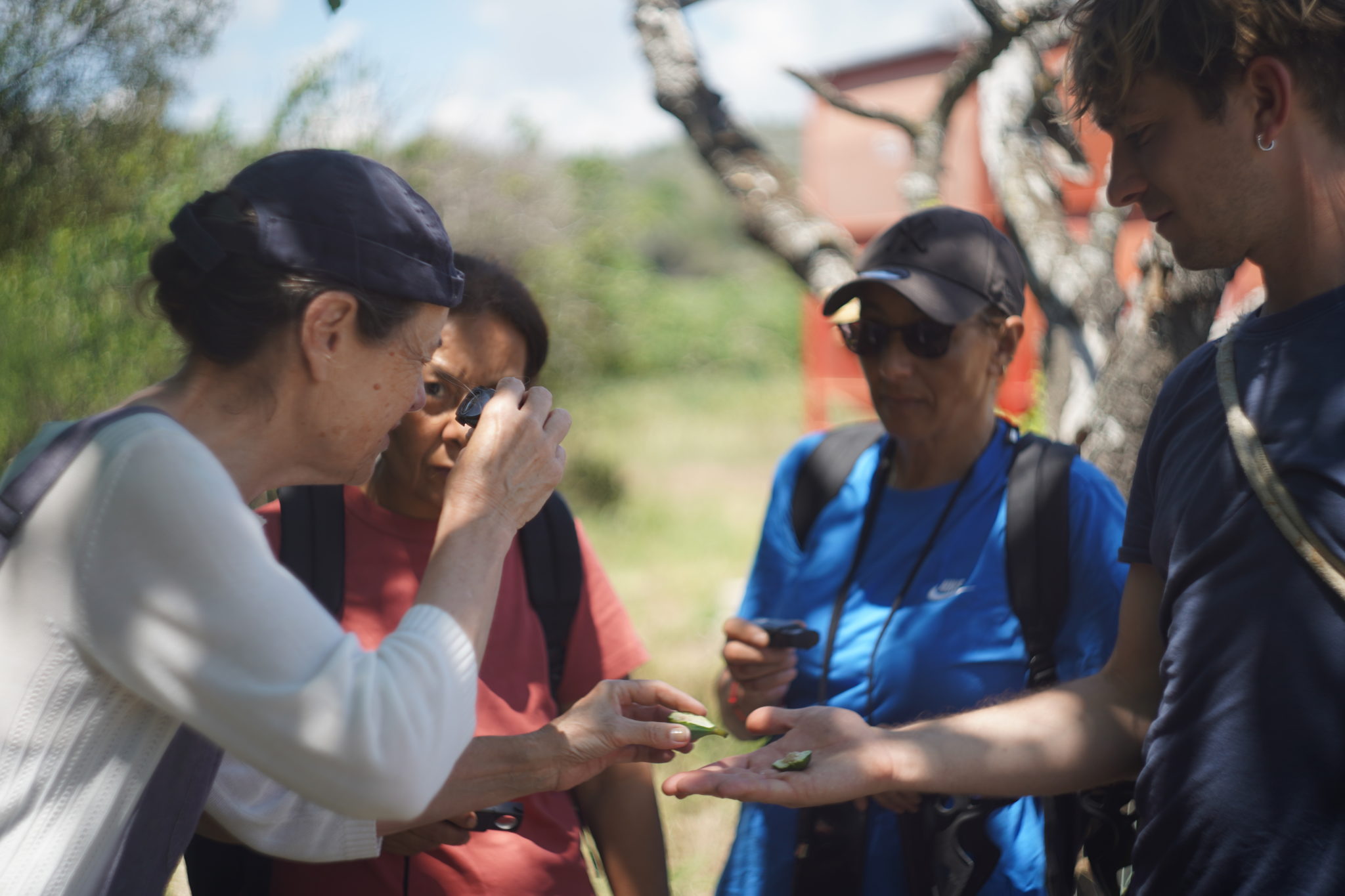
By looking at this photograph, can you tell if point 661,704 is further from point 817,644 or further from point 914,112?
point 914,112

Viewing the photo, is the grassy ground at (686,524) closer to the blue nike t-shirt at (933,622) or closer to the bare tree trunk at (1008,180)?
the blue nike t-shirt at (933,622)

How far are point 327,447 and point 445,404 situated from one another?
2.22 feet

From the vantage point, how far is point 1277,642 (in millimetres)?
1417

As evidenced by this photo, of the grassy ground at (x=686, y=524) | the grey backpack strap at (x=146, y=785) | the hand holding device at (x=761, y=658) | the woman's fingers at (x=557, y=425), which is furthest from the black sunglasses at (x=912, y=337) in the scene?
the grassy ground at (x=686, y=524)

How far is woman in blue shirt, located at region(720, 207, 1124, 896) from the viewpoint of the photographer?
85.4 inches

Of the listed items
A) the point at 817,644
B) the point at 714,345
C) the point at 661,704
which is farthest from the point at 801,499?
the point at 714,345

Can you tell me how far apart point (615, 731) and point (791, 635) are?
1.71 ft

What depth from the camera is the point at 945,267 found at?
246 centimetres

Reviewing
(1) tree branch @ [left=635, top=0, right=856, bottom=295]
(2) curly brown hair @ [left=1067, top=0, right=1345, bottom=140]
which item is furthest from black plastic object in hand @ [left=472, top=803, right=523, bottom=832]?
(1) tree branch @ [left=635, top=0, right=856, bottom=295]

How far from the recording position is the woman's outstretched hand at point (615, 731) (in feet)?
6.07

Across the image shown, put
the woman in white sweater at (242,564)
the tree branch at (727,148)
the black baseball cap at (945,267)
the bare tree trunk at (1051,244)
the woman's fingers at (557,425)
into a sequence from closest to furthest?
the woman in white sweater at (242,564), the woman's fingers at (557,425), the black baseball cap at (945,267), the bare tree trunk at (1051,244), the tree branch at (727,148)

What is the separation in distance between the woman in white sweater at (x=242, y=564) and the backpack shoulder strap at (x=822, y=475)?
42.0 inches

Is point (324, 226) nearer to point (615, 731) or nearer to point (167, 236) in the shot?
point (615, 731)

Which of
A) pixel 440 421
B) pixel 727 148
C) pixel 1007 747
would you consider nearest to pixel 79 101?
pixel 727 148
